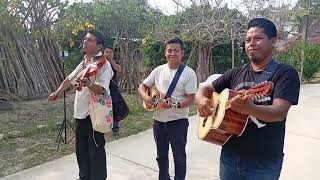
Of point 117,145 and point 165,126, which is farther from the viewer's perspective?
point 117,145

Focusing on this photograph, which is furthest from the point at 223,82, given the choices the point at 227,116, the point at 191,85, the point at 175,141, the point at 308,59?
the point at 308,59

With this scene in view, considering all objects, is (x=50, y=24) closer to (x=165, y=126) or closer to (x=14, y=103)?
(x=14, y=103)

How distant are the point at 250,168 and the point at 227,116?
0.42 metres

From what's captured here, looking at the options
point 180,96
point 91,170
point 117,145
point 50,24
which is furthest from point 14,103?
point 180,96

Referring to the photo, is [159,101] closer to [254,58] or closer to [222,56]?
[254,58]

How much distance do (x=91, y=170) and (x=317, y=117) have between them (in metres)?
5.69

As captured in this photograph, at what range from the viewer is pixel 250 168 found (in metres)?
2.27

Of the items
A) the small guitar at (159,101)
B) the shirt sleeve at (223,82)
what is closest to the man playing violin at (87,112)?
the small guitar at (159,101)

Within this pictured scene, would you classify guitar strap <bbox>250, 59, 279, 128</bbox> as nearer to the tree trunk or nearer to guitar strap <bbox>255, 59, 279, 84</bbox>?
guitar strap <bbox>255, 59, 279, 84</bbox>

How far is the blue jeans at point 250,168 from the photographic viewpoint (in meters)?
2.25

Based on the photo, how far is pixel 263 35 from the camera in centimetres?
220

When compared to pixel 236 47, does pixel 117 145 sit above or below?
below

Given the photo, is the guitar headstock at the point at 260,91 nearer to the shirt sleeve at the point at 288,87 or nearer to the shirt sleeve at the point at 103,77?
the shirt sleeve at the point at 288,87

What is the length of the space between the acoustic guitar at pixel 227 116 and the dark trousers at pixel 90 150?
1405 mm
